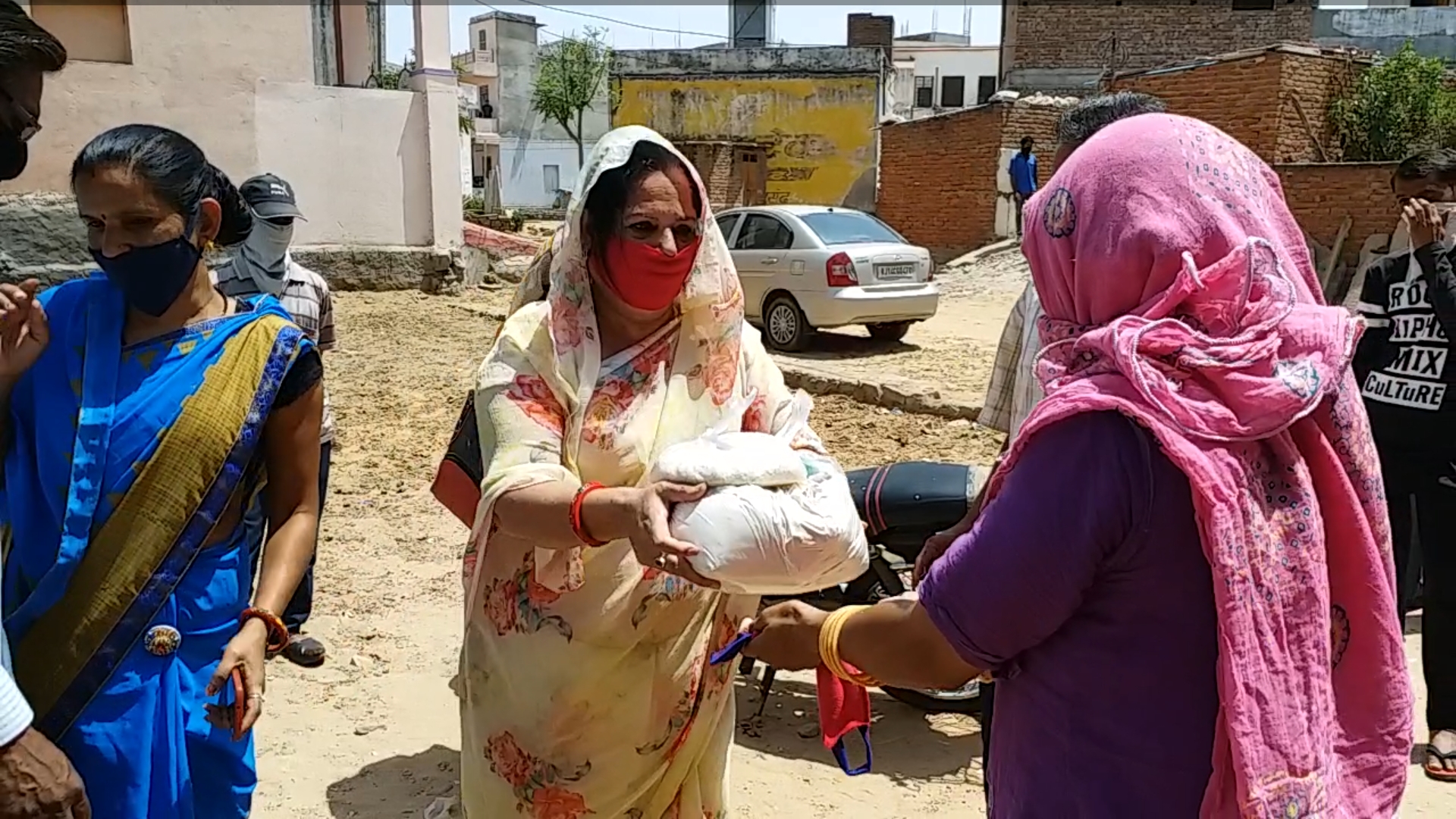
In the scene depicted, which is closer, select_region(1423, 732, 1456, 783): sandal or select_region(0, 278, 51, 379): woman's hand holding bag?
select_region(0, 278, 51, 379): woman's hand holding bag

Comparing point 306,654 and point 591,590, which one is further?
point 306,654

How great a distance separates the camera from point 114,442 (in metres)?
1.78

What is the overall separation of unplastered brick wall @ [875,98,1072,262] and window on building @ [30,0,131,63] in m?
13.6

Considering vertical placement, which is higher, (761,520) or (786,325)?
(761,520)

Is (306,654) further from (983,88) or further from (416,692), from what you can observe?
(983,88)

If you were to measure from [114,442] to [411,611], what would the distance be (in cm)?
328

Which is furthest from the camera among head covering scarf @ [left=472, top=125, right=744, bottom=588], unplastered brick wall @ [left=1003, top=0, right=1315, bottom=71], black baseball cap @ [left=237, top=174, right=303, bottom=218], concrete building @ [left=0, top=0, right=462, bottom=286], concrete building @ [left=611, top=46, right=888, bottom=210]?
concrete building @ [left=611, top=46, right=888, bottom=210]

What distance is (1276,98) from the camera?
599 inches

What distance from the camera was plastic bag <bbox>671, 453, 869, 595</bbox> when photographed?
1532 mm

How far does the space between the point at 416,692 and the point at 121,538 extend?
255 centimetres

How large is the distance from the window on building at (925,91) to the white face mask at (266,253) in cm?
4755

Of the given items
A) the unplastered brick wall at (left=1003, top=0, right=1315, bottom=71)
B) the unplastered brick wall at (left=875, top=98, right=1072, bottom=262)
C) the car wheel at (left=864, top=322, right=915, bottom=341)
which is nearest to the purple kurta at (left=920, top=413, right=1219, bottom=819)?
the car wheel at (left=864, top=322, right=915, bottom=341)

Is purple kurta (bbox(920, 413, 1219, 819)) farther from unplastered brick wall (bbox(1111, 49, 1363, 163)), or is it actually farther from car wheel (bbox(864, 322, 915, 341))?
unplastered brick wall (bbox(1111, 49, 1363, 163))

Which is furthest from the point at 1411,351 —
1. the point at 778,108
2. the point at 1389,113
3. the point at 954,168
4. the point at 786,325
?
the point at 778,108
